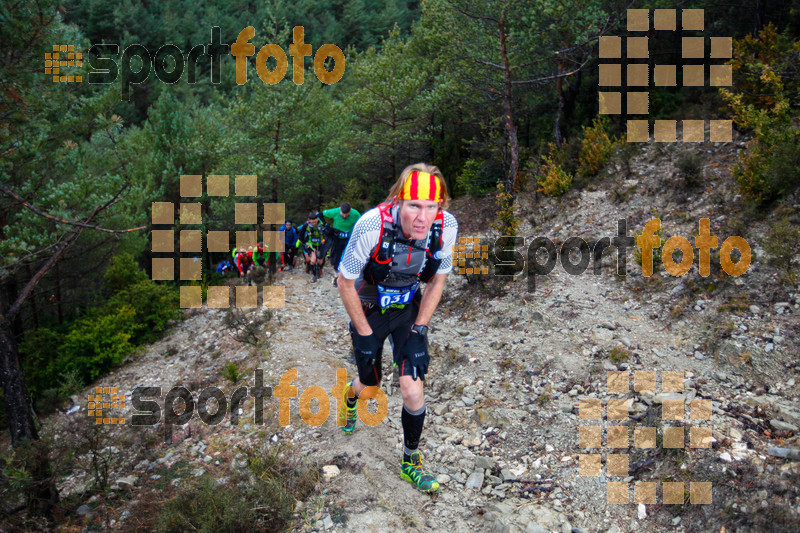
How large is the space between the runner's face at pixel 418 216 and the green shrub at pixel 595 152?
9453 millimetres

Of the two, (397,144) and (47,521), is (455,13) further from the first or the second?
(47,521)

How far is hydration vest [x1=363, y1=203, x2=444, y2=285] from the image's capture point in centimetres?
378

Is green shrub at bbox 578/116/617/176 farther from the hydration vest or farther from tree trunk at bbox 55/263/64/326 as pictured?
tree trunk at bbox 55/263/64/326

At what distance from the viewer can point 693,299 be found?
22.5 ft

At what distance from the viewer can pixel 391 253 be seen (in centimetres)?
381

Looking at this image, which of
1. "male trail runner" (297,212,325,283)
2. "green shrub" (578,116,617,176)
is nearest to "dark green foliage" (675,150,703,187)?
"green shrub" (578,116,617,176)

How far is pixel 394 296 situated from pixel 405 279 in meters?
0.20

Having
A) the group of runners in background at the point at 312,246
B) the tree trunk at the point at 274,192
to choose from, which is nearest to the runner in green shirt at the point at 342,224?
the group of runners in background at the point at 312,246

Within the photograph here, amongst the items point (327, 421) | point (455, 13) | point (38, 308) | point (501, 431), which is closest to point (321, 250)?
point (455, 13)

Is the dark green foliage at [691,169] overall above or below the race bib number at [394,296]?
above

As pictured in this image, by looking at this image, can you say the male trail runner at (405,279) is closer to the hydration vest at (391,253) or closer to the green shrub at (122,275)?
the hydration vest at (391,253)

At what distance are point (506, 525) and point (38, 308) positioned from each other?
1658 cm

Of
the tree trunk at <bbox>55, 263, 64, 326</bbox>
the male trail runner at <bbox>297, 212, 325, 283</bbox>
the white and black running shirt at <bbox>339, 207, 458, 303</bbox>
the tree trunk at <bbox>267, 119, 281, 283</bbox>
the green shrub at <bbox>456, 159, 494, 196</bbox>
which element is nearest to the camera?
the white and black running shirt at <bbox>339, 207, 458, 303</bbox>

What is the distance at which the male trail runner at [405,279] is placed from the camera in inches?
145
